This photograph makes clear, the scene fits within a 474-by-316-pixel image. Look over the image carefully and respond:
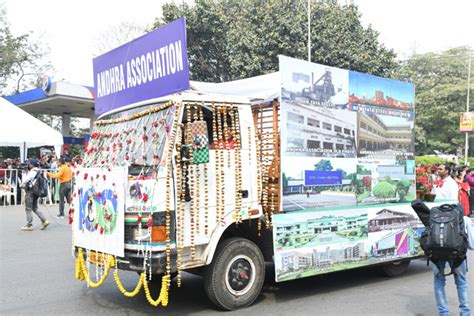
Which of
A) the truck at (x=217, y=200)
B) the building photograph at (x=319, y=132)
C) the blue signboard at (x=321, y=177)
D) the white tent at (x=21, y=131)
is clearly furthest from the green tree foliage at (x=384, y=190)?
the white tent at (x=21, y=131)

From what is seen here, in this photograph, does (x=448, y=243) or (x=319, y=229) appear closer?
(x=448, y=243)

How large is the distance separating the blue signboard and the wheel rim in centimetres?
124

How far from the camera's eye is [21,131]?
699 inches

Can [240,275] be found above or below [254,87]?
below

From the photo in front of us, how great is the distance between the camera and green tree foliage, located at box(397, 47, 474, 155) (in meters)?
39.5

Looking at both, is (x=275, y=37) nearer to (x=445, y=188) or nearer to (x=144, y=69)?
(x=445, y=188)

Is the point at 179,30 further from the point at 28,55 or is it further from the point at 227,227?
the point at 28,55

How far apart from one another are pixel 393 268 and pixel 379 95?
2.63 m

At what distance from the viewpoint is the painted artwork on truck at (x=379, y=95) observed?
6.57 m

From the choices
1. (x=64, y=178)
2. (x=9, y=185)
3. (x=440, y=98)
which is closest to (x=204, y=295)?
(x=64, y=178)

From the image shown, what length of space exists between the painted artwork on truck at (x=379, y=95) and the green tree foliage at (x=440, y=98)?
31.3 m

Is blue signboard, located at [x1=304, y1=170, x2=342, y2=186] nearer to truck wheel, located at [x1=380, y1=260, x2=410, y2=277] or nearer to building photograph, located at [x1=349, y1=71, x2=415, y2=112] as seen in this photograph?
building photograph, located at [x1=349, y1=71, x2=415, y2=112]

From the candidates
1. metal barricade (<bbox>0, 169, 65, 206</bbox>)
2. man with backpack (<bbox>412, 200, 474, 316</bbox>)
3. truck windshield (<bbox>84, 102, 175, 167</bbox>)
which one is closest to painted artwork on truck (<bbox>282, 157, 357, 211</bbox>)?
man with backpack (<bbox>412, 200, 474, 316</bbox>)

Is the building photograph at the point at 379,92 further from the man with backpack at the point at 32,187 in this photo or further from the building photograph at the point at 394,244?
the man with backpack at the point at 32,187
